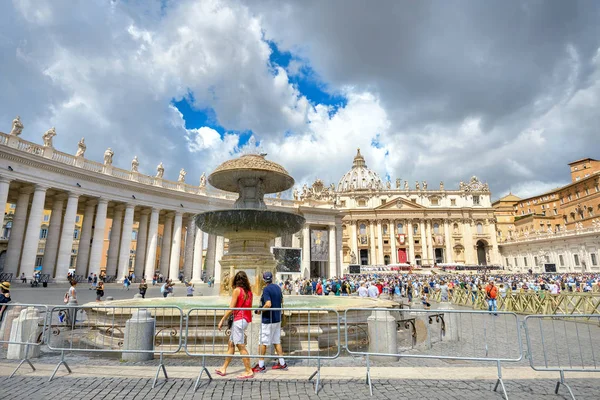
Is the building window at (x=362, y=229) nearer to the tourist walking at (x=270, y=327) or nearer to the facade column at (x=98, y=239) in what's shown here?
the facade column at (x=98, y=239)

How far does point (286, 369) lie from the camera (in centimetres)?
560

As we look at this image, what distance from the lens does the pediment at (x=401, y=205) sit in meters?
92.3

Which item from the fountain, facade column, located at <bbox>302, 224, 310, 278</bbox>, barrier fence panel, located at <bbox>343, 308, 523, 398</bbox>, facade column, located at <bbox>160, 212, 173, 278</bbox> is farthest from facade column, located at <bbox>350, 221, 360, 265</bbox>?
barrier fence panel, located at <bbox>343, 308, 523, 398</bbox>

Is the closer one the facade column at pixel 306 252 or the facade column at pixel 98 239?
the facade column at pixel 98 239

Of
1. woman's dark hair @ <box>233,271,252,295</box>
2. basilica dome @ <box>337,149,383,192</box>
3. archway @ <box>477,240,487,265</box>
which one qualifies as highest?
A: basilica dome @ <box>337,149,383,192</box>

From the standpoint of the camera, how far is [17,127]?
2434 cm

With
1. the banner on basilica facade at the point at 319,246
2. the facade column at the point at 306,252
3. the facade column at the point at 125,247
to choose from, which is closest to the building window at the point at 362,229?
the facade column at the point at 306,252

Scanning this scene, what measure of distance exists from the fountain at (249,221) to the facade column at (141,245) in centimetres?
2660

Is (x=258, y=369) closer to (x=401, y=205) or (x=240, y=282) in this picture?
(x=240, y=282)

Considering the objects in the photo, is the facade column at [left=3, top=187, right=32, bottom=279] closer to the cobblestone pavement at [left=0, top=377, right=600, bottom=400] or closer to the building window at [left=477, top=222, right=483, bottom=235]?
the cobblestone pavement at [left=0, top=377, right=600, bottom=400]

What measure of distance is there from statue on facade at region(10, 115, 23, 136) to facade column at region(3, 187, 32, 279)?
4863 mm

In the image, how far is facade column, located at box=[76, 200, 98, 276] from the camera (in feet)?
101

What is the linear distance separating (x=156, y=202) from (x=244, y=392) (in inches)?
1295

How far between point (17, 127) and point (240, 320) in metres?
28.2
